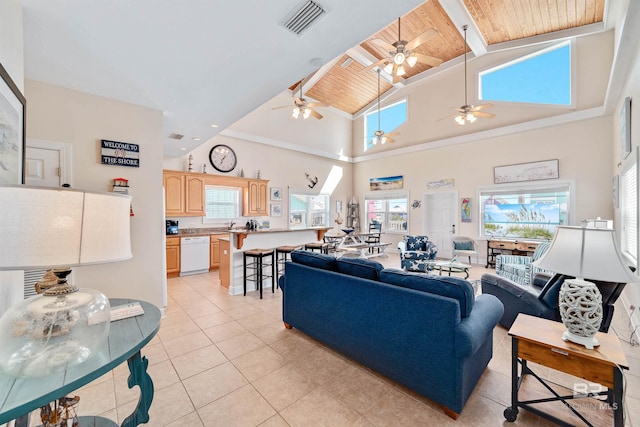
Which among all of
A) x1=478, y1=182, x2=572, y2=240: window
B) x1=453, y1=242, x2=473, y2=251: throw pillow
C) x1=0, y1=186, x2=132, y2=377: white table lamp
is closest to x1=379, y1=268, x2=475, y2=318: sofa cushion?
x1=0, y1=186, x2=132, y2=377: white table lamp

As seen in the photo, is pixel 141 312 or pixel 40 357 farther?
pixel 141 312

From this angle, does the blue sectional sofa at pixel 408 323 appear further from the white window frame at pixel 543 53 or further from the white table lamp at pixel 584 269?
the white window frame at pixel 543 53

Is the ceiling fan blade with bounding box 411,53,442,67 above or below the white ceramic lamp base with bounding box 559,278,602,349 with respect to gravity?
above

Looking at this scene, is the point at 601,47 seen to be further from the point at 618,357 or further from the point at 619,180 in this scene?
the point at 618,357

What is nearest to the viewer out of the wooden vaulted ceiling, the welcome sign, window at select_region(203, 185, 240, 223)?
the welcome sign

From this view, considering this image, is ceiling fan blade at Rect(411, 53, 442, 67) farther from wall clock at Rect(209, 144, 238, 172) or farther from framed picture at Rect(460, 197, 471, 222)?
wall clock at Rect(209, 144, 238, 172)

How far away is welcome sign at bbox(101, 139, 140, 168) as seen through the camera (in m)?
2.93

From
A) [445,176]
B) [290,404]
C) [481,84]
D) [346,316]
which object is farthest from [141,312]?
[481,84]

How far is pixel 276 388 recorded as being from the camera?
205 centimetres

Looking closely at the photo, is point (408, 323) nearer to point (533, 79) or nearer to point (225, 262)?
point (225, 262)

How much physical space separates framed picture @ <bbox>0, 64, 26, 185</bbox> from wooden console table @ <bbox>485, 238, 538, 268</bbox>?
7.70 metres

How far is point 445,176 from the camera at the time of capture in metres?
7.56

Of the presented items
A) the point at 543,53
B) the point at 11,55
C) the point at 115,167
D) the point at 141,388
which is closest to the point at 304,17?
the point at 11,55

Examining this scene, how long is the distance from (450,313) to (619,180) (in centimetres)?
491
